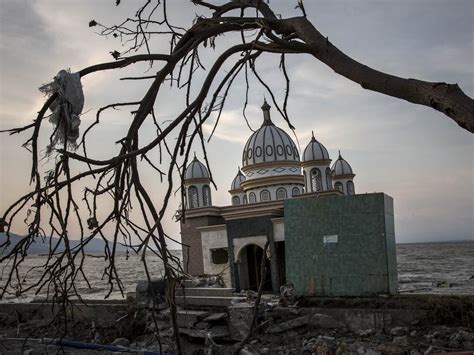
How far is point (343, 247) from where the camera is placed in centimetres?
1371

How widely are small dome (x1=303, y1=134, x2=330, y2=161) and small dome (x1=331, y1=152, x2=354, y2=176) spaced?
4990 mm

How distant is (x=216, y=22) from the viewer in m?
2.47

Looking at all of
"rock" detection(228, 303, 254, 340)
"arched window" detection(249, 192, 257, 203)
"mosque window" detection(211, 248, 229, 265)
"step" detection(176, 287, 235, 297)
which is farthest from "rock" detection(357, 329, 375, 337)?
"arched window" detection(249, 192, 257, 203)

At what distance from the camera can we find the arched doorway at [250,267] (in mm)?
19266

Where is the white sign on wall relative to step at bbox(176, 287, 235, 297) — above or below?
above

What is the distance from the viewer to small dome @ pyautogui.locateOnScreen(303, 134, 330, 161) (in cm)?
2468

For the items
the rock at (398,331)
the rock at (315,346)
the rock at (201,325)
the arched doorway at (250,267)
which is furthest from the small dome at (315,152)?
the rock at (315,346)

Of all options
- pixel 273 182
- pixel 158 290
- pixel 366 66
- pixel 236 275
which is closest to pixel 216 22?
pixel 366 66

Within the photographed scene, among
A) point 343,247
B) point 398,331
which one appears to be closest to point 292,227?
point 343,247

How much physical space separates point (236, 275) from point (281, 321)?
21.3 feet

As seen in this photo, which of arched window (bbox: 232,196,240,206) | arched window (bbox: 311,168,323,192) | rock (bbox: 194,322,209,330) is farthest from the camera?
arched window (bbox: 232,196,240,206)

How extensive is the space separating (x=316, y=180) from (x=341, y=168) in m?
5.45

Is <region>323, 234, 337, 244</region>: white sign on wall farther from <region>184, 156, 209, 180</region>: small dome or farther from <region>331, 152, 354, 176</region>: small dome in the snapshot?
<region>331, 152, 354, 176</region>: small dome

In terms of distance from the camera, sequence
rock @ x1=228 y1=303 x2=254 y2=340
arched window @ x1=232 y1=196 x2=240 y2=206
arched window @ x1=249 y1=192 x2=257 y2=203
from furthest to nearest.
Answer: arched window @ x1=232 y1=196 x2=240 y2=206 → arched window @ x1=249 y1=192 x2=257 y2=203 → rock @ x1=228 y1=303 x2=254 y2=340
